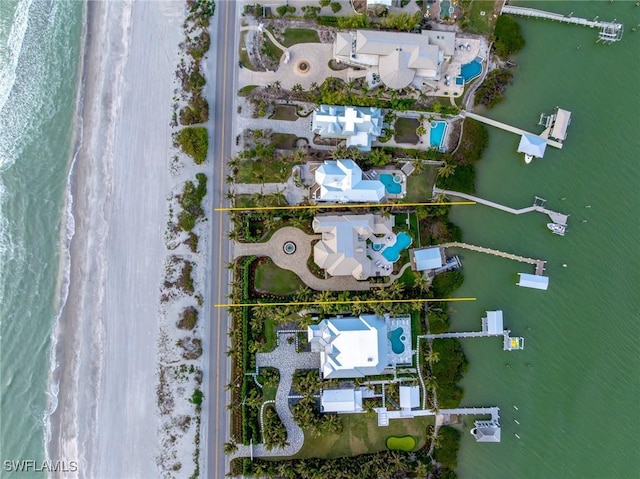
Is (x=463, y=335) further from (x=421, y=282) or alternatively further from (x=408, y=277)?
(x=408, y=277)

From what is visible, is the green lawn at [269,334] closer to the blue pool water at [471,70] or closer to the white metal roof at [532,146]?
the white metal roof at [532,146]

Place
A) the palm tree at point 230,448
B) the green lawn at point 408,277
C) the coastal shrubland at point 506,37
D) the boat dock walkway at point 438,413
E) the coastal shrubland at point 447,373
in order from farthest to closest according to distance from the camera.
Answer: the coastal shrubland at point 506,37, the green lawn at point 408,277, the coastal shrubland at point 447,373, the boat dock walkway at point 438,413, the palm tree at point 230,448

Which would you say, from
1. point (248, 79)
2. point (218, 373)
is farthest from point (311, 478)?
point (248, 79)

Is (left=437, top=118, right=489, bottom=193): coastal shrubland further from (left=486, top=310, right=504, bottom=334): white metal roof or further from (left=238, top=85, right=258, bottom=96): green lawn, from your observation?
(left=238, top=85, right=258, bottom=96): green lawn

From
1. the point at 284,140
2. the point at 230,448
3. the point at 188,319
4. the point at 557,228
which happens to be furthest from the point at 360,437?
the point at 284,140

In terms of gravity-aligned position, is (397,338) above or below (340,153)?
below

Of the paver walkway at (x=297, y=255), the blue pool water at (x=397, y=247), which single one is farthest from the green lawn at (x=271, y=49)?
the blue pool water at (x=397, y=247)
